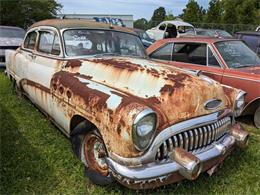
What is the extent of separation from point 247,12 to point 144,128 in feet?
119

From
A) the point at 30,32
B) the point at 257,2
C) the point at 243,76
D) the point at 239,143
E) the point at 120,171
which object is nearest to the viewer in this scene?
the point at 120,171

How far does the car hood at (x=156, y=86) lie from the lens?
3.18 m

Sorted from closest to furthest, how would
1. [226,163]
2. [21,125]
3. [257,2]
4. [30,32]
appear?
[226,163] → [21,125] → [30,32] → [257,2]

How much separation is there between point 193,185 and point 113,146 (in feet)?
→ 3.87

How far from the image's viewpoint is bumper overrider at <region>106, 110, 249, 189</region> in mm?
2883

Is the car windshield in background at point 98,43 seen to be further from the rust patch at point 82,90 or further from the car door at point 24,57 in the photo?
the car door at point 24,57

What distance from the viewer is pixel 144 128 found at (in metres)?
2.88

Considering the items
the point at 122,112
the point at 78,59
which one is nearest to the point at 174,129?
the point at 122,112

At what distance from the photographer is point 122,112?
9.61 feet

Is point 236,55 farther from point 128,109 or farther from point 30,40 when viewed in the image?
point 128,109

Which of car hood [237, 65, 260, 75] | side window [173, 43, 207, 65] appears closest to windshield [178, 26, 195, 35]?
side window [173, 43, 207, 65]

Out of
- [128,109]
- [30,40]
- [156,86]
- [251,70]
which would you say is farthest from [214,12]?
[128,109]

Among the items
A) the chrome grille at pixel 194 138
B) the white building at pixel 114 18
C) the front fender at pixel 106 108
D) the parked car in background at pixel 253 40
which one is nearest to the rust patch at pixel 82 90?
the front fender at pixel 106 108

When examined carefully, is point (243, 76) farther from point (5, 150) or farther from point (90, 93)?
point (5, 150)
